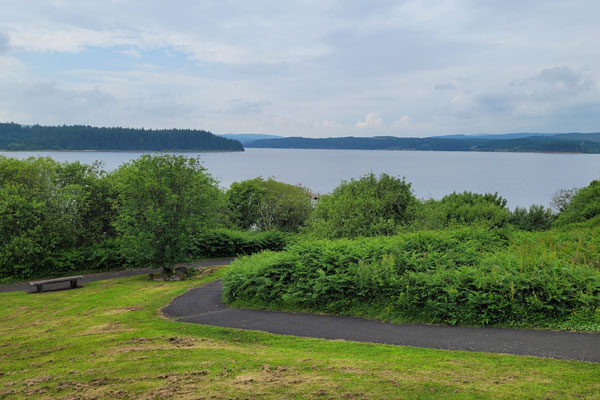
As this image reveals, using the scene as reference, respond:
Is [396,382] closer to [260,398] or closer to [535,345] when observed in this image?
[260,398]

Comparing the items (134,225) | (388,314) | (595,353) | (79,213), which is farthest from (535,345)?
(79,213)

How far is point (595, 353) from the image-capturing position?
911 centimetres

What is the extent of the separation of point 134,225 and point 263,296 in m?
12.8

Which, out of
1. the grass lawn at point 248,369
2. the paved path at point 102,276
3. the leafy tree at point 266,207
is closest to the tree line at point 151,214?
the paved path at point 102,276

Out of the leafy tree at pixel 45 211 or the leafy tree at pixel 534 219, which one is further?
the leafy tree at pixel 534 219

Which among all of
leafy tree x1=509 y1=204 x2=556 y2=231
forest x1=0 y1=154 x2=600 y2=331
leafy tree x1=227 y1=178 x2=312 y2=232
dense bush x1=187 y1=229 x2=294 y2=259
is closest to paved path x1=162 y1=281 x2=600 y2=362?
forest x1=0 y1=154 x2=600 y2=331

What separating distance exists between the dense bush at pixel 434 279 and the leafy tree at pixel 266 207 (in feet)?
83.6

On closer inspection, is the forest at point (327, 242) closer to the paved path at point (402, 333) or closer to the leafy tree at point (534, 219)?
the leafy tree at point (534, 219)

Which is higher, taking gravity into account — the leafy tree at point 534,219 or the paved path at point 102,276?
the leafy tree at point 534,219

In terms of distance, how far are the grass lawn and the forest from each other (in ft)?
10.3

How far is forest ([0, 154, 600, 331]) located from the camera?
12.3 meters

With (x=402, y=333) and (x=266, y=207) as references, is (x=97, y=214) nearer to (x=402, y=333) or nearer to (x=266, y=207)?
(x=266, y=207)

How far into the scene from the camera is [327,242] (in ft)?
55.2

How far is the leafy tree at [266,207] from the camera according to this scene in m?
44.2
